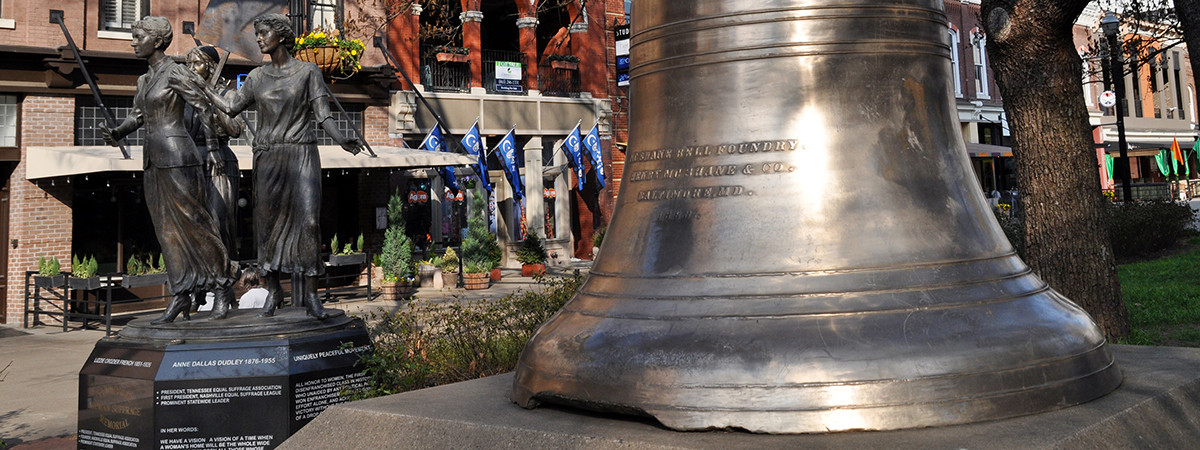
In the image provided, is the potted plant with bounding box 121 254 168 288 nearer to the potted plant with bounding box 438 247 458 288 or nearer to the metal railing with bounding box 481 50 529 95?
the potted plant with bounding box 438 247 458 288

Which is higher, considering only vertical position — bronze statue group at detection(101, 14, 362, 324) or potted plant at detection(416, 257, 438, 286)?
bronze statue group at detection(101, 14, 362, 324)

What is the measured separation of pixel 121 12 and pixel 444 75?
7167mm

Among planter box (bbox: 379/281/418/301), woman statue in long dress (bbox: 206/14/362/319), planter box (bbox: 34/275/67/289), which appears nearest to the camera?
woman statue in long dress (bbox: 206/14/362/319)

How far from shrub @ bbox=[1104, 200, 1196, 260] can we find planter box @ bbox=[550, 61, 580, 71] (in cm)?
1242

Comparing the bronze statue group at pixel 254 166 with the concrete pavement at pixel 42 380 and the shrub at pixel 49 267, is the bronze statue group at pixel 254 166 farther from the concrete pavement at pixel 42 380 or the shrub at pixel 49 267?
the shrub at pixel 49 267

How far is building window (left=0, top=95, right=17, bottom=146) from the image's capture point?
1616 centimetres

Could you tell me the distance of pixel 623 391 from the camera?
2.67m

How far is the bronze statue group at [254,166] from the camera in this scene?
6.17 metres

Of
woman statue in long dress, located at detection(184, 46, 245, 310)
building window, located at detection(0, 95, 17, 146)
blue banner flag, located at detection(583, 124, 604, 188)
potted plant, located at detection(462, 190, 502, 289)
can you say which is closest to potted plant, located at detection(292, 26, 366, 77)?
potted plant, located at detection(462, 190, 502, 289)

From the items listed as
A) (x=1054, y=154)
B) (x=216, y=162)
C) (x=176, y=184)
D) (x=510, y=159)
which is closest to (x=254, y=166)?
(x=176, y=184)

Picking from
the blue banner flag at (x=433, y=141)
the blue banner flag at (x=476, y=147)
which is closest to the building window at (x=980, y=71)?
the blue banner flag at (x=476, y=147)

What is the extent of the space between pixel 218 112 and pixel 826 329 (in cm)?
537

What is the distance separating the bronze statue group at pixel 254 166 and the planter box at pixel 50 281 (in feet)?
30.5

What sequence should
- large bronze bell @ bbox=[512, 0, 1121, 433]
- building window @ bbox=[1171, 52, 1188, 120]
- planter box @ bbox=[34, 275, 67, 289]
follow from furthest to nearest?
building window @ bbox=[1171, 52, 1188, 120] < planter box @ bbox=[34, 275, 67, 289] < large bronze bell @ bbox=[512, 0, 1121, 433]
